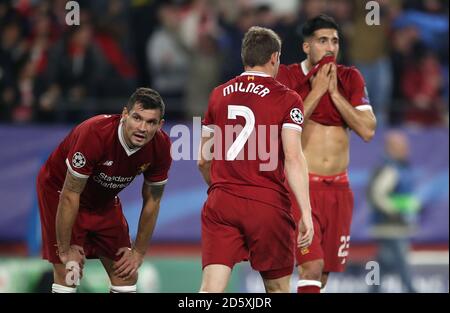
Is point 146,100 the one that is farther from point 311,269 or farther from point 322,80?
point 311,269

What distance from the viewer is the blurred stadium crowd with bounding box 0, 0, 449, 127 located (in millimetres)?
13531

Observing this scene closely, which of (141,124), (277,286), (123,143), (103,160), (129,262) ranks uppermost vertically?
(141,124)

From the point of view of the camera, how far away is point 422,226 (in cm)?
1361

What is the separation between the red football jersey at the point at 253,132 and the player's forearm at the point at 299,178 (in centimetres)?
18

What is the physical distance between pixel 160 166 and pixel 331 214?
1.68 meters

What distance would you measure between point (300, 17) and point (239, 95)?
270 inches

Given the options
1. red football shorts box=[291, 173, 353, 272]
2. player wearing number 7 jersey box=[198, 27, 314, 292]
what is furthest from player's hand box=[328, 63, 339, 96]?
player wearing number 7 jersey box=[198, 27, 314, 292]

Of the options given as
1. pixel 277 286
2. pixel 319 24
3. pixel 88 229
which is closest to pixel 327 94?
pixel 319 24

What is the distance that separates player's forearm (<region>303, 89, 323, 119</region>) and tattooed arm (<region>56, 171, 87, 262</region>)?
6.47 feet

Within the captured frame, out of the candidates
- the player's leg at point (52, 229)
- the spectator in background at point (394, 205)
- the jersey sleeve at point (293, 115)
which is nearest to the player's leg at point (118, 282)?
the player's leg at point (52, 229)

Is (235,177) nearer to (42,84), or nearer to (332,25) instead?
(332,25)

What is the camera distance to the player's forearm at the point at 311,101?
8500mm

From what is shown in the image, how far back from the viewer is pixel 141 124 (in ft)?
24.9

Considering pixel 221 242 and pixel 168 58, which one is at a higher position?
pixel 168 58
